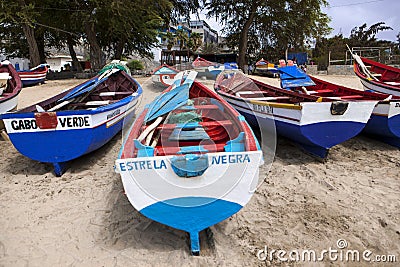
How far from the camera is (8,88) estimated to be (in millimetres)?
6922

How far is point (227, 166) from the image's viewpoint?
2.49 meters

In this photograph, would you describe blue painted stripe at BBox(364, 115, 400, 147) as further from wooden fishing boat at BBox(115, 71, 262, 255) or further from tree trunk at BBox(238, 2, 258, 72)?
tree trunk at BBox(238, 2, 258, 72)

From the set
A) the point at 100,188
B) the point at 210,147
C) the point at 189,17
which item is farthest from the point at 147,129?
the point at 189,17

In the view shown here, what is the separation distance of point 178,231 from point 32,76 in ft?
43.8

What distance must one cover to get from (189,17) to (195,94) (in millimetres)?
20138

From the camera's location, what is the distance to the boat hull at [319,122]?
4254 mm

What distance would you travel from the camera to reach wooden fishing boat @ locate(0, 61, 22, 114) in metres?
5.76

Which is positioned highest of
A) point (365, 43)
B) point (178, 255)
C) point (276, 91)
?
point (365, 43)

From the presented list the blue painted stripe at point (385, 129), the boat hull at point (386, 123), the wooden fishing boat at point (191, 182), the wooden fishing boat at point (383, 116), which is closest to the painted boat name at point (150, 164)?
the wooden fishing boat at point (191, 182)

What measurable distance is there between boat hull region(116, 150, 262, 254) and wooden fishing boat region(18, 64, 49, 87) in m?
12.9

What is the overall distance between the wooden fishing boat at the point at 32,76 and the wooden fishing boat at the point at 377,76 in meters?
13.4

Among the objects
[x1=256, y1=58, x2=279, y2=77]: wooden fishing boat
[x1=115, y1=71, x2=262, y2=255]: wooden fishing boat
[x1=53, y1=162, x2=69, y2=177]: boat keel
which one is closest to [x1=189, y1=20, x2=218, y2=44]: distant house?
[x1=256, y1=58, x2=279, y2=77]: wooden fishing boat

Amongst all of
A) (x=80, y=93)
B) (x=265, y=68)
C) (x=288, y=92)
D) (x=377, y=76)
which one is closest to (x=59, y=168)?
(x=80, y=93)

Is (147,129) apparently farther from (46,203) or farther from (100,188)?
(46,203)
